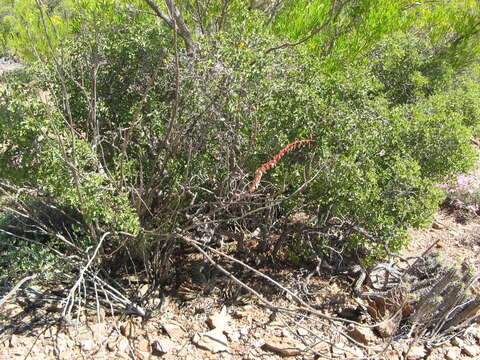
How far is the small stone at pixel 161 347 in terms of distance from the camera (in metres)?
2.81

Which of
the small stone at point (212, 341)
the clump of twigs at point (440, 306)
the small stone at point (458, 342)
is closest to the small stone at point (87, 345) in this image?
the small stone at point (212, 341)

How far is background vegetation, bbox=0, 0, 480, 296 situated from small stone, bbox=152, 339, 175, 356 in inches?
22.5

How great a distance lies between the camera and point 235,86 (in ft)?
9.29

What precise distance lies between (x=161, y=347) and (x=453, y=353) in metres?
2.14

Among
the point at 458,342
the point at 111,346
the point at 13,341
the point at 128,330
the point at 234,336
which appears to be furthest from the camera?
the point at 458,342

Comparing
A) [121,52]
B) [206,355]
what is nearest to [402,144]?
[206,355]

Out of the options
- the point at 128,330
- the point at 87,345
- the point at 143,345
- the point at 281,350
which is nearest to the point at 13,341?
the point at 87,345

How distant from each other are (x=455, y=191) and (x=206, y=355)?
478 cm

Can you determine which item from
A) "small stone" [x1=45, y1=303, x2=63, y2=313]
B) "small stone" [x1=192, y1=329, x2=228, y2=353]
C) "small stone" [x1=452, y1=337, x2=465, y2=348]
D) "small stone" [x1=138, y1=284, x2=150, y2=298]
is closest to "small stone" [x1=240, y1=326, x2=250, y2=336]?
"small stone" [x1=192, y1=329, x2=228, y2=353]

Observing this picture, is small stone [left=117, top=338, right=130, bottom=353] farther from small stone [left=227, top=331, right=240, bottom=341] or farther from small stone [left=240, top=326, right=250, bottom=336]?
small stone [left=240, top=326, right=250, bottom=336]

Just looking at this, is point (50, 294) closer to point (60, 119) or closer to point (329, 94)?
point (60, 119)

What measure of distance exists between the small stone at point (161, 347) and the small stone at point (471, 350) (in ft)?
7.18

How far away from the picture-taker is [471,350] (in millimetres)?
3219

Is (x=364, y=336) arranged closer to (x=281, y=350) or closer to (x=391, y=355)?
(x=391, y=355)
